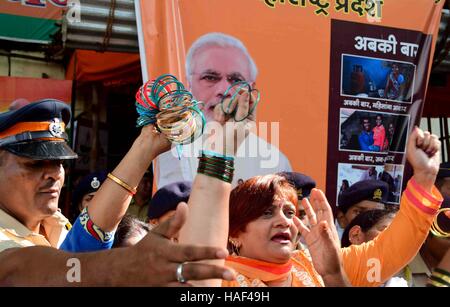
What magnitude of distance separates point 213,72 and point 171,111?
62.4 inches

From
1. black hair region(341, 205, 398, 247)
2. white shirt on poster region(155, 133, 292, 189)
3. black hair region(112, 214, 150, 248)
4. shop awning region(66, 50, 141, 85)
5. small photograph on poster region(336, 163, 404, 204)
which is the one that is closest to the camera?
black hair region(112, 214, 150, 248)

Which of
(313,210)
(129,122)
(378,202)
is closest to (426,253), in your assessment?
(378,202)

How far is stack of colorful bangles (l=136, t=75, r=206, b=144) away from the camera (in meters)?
1.43

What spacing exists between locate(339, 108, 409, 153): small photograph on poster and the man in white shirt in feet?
1.66

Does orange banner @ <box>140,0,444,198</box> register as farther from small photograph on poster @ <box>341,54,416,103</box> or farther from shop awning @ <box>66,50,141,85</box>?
shop awning @ <box>66,50,141,85</box>

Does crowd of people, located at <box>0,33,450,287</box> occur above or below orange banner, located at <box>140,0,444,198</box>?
below

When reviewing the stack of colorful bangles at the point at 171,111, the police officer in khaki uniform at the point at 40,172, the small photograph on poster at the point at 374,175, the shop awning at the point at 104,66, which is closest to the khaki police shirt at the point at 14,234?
the police officer in khaki uniform at the point at 40,172

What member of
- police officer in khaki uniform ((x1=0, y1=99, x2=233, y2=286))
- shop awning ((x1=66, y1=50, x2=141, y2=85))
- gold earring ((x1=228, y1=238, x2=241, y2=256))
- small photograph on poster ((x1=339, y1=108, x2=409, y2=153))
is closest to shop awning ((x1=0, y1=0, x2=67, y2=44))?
shop awning ((x1=66, y1=50, x2=141, y2=85))

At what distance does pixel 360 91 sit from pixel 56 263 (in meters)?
2.81

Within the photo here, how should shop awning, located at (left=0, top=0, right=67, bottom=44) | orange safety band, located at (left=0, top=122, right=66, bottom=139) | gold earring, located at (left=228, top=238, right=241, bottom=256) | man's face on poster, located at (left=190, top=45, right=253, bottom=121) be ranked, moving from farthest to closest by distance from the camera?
shop awning, located at (left=0, top=0, right=67, bottom=44), man's face on poster, located at (left=190, top=45, right=253, bottom=121), gold earring, located at (left=228, top=238, right=241, bottom=256), orange safety band, located at (left=0, top=122, right=66, bottom=139)

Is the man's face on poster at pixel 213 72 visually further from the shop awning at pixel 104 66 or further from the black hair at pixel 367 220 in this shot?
the shop awning at pixel 104 66
